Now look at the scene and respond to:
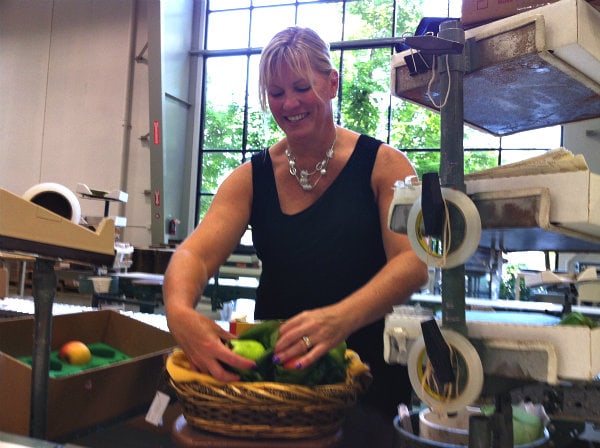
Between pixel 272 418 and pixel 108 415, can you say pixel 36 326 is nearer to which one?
pixel 108 415

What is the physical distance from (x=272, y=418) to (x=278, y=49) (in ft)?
2.50

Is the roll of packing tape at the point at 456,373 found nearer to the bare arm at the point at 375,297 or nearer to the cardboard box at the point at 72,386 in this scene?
the bare arm at the point at 375,297

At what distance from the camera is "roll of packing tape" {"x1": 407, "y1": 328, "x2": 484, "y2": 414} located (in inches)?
26.7

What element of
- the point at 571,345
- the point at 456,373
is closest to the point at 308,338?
the point at 456,373

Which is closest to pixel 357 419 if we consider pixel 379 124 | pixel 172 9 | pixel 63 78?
pixel 379 124

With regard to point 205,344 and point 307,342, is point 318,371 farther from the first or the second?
point 205,344

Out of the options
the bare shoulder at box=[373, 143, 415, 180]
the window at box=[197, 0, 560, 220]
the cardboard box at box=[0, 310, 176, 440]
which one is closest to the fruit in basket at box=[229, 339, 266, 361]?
the cardboard box at box=[0, 310, 176, 440]

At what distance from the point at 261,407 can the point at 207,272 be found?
589 mm

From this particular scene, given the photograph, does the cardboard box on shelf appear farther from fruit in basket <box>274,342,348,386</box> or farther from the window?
the window

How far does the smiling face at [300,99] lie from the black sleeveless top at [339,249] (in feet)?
0.44

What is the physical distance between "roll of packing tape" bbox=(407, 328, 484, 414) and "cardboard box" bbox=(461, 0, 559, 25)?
0.44 m

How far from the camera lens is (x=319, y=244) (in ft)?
4.38

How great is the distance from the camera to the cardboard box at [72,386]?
102cm

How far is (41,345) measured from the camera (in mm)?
957
